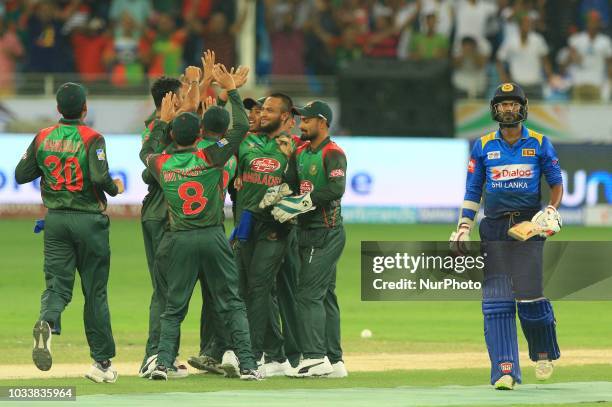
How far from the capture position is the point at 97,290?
1213 cm

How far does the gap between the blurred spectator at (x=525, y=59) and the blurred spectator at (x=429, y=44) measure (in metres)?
1.11

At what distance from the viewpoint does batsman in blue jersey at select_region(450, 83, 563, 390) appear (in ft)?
39.7

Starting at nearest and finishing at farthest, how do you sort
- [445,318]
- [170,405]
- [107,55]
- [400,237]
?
1. [170,405]
2. [445,318]
3. [400,237]
4. [107,55]

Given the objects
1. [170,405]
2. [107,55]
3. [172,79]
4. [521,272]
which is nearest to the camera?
[170,405]

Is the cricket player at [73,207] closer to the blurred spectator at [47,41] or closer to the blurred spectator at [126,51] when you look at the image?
the blurred spectator at [126,51]

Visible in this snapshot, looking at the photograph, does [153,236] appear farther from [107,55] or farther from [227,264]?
[107,55]

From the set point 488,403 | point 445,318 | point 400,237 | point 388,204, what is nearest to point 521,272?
point 488,403

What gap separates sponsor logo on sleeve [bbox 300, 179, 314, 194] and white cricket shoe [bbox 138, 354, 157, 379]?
1809 mm

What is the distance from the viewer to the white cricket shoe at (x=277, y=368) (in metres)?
13.0

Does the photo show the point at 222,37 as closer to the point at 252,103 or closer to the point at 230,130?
the point at 252,103

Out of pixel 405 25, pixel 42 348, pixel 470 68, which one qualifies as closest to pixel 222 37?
pixel 405 25

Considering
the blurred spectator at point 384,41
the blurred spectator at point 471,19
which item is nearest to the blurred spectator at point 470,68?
the blurred spectator at point 471,19

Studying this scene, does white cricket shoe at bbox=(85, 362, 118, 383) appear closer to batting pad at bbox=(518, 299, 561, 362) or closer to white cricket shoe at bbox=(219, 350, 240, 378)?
white cricket shoe at bbox=(219, 350, 240, 378)

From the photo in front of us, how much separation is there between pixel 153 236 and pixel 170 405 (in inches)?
104
